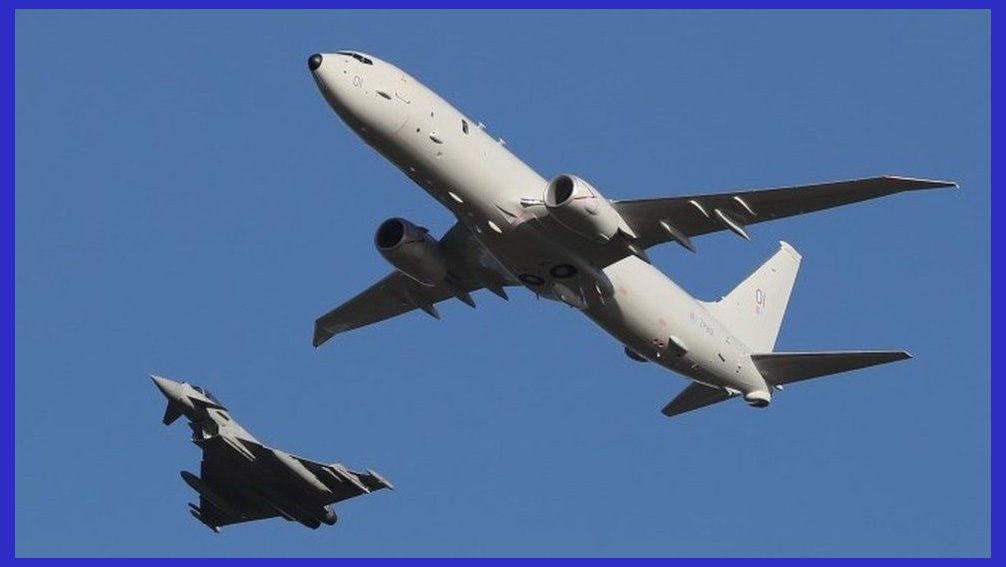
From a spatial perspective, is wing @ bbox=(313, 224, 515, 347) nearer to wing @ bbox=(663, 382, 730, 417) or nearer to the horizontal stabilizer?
wing @ bbox=(663, 382, 730, 417)

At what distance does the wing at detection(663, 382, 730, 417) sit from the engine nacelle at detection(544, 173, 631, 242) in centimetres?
907

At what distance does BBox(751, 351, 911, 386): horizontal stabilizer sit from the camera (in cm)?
4628

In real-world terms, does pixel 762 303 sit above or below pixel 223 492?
Answer: above

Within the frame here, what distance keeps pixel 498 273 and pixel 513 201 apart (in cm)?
554

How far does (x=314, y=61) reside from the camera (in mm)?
39875

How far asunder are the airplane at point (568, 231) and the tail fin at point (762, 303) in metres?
0.81

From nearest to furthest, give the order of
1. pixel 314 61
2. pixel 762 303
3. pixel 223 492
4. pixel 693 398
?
pixel 314 61 < pixel 693 398 < pixel 223 492 < pixel 762 303

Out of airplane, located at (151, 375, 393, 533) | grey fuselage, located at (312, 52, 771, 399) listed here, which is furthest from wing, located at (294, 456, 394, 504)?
grey fuselage, located at (312, 52, 771, 399)

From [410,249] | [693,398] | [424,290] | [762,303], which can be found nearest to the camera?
[410,249]

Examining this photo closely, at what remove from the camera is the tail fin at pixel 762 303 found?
5031cm

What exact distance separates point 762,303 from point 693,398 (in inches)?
186

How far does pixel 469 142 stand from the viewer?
41000mm

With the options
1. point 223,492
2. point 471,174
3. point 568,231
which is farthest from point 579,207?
point 223,492

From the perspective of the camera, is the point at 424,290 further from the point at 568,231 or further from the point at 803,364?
the point at 803,364
